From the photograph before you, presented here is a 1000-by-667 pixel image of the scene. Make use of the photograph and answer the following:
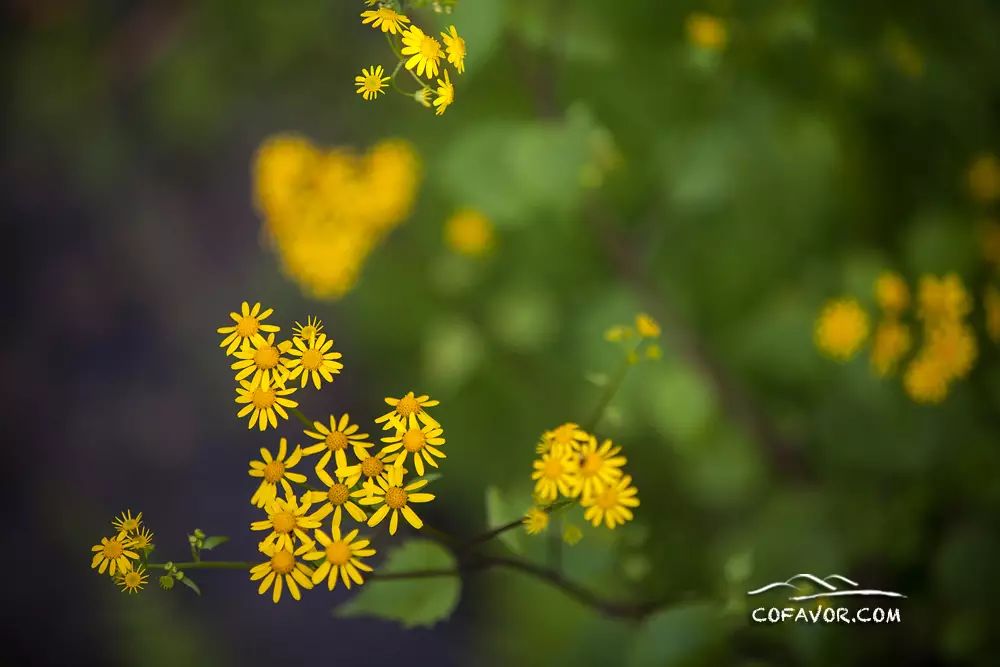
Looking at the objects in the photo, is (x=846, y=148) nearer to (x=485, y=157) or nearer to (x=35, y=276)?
(x=485, y=157)

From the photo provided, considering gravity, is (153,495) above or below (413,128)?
below

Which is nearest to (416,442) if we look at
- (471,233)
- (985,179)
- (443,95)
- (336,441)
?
(336,441)

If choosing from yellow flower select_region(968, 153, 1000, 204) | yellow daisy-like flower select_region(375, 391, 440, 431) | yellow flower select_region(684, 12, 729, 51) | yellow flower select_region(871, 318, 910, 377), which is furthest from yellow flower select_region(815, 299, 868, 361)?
yellow daisy-like flower select_region(375, 391, 440, 431)

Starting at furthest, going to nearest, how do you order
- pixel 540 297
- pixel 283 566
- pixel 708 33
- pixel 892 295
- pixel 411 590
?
pixel 540 297 → pixel 892 295 → pixel 708 33 → pixel 411 590 → pixel 283 566

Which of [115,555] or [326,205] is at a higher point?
[326,205]

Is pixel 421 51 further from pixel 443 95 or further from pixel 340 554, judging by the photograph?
pixel 340 554

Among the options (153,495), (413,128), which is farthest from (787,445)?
(153,495)
